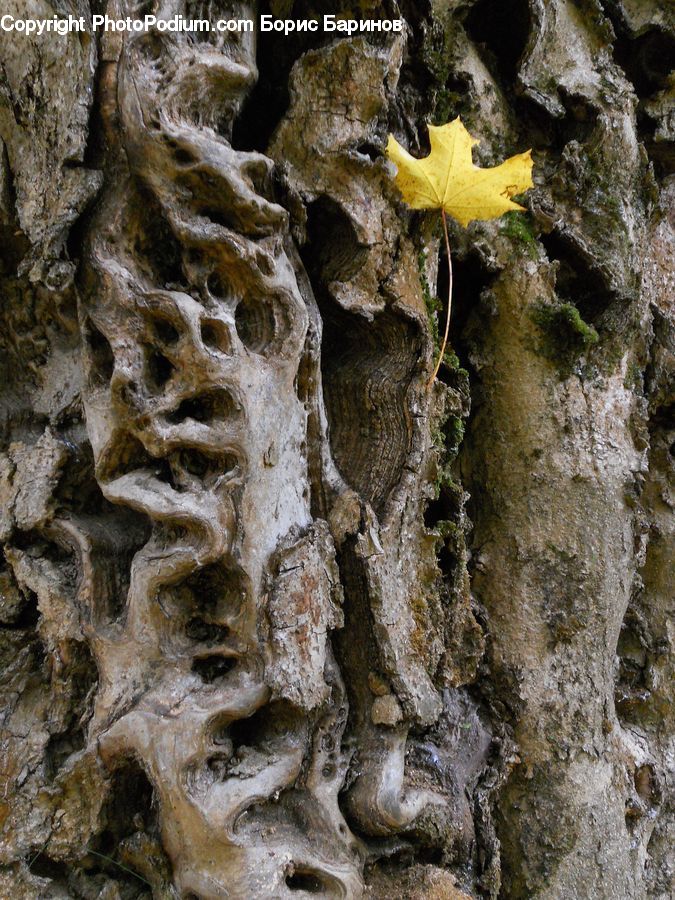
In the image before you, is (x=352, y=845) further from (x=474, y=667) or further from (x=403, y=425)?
(x=403, y=425)

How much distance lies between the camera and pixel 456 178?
4.95ft

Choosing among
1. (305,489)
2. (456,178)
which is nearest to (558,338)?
(456,178)

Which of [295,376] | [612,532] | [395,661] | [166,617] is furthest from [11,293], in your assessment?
[612,532]

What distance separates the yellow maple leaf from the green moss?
13.6 inches

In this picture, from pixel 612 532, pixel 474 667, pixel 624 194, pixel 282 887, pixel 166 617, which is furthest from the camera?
pixel 624 194

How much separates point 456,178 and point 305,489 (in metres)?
0.75

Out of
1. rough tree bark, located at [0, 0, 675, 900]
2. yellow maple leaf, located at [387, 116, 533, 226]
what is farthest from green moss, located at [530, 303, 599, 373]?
yellow maple leaf, located at [387, 116, 533, 226]

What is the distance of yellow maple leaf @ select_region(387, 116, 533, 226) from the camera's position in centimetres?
146

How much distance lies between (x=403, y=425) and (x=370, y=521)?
0.76ft

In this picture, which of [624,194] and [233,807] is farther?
[624,194]

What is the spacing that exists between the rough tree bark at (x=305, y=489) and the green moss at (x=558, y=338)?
0.04 feet

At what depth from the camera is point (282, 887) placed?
1.12m

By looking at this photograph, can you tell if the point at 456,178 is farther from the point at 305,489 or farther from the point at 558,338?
the point at 305,489

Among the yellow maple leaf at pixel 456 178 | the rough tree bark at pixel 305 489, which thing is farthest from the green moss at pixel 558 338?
the yellow maple leaf at pixel 456 178
